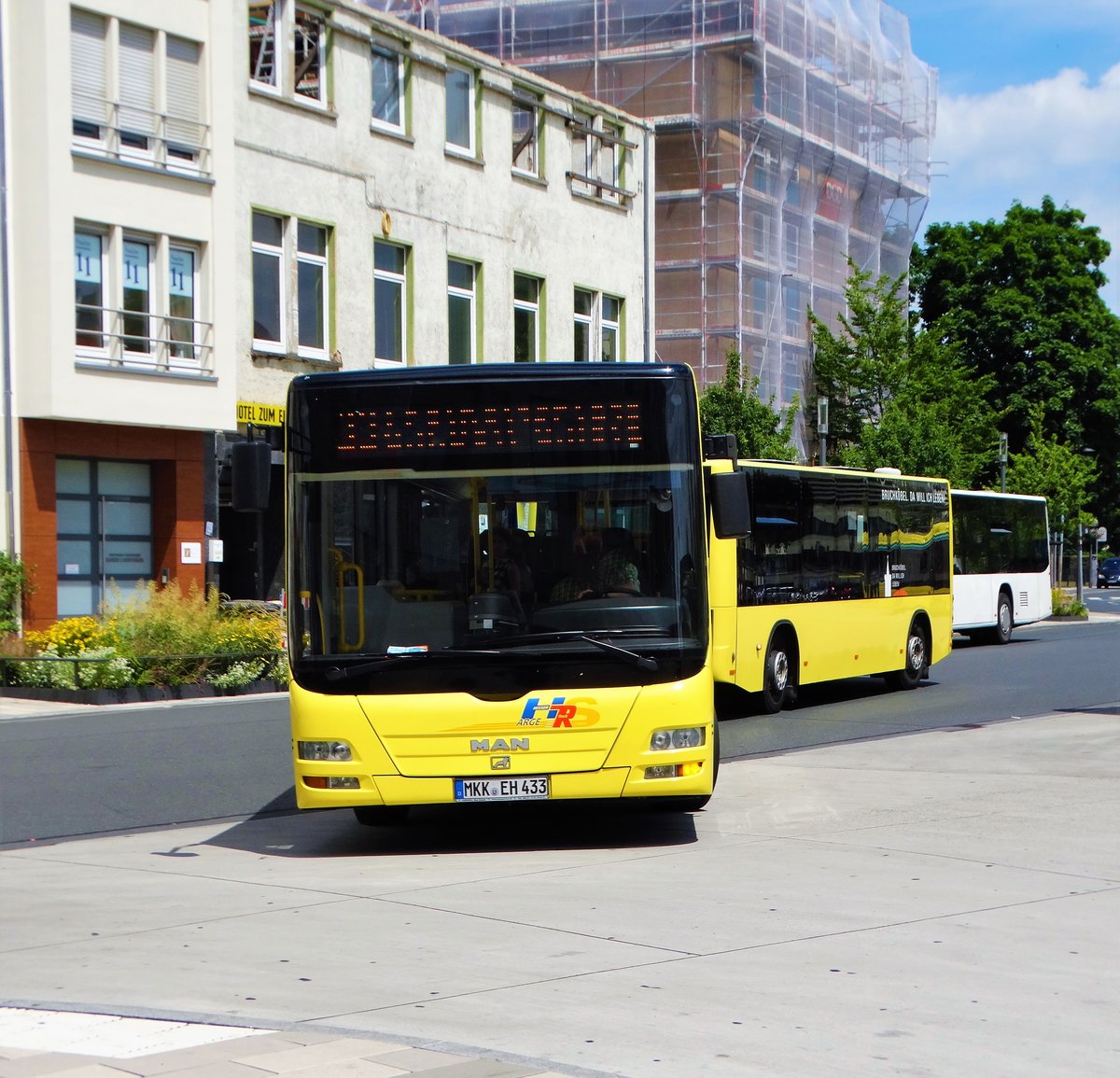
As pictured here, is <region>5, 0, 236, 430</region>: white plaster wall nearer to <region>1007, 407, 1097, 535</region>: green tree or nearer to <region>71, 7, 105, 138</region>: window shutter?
<region>71, 7, 105, 138</region>: window shutter

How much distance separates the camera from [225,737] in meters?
18.4

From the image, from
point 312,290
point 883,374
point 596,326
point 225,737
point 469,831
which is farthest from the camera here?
→ point 883,374

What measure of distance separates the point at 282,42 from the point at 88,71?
16.5ft

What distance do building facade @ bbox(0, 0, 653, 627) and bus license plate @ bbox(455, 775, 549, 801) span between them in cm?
1577

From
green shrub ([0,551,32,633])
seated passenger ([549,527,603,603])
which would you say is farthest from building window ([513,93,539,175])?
seated passenger ([549,527,603,603])

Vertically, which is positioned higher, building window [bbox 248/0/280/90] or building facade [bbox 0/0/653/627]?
building window [bbox 248/0/280/90]

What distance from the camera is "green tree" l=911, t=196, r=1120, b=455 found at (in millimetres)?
69000

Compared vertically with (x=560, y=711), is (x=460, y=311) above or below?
above

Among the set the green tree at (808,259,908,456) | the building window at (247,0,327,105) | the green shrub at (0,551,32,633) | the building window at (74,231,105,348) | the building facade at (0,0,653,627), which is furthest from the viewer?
the green tree at (808,259,908,456)

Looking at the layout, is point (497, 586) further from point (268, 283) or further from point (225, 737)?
point (268, 283)

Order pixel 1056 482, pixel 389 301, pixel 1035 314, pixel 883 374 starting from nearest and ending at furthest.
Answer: pixel 389 301 < pixel 883 374 < pixel 1056 482 < pixel 1035 314

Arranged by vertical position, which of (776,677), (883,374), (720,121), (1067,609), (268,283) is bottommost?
(1067,609)

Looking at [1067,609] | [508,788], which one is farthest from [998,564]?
[508,788]

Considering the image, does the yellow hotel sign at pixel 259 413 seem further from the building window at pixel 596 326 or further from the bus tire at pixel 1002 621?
the bus tire at pixel 1002 621
